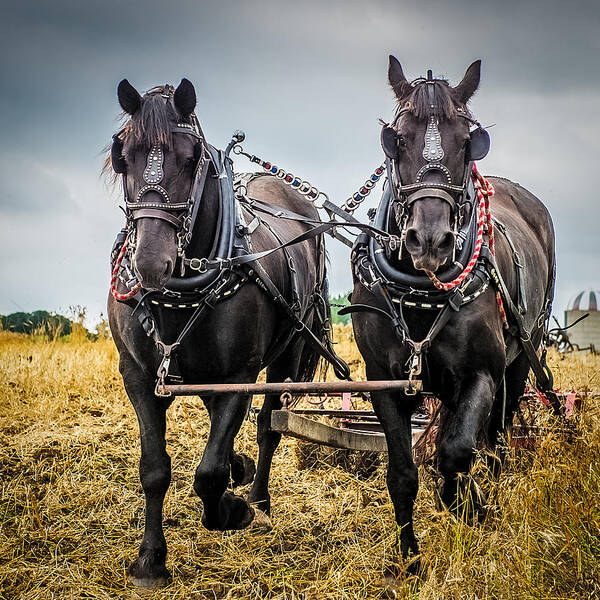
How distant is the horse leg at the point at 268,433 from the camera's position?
16.3ft

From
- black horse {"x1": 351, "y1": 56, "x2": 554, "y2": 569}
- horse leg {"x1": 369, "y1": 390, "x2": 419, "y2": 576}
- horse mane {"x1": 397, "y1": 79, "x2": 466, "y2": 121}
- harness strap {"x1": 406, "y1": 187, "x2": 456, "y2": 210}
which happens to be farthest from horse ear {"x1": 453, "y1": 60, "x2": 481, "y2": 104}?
horse leg {"x1": 369, "y1": 390, "x2": 419, "y2": 576}

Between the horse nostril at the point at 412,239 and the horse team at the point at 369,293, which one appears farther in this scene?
the horse team at the point at 369,293

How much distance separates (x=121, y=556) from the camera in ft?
13.1

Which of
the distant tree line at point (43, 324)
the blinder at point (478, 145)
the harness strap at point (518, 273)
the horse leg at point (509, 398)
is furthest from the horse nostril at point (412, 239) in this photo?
the distant tree line at point (43, 324)

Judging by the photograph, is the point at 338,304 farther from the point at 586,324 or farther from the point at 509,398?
the point at 586,324

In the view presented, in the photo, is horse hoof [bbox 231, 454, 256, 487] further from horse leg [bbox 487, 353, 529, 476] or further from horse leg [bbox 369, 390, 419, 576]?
horse leg [bbox 487, 353, 529, 476]

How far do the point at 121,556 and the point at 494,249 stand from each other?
8.15 feet

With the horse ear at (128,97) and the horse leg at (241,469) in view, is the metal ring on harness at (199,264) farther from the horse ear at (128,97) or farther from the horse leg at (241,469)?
the horse leg at (241,469)

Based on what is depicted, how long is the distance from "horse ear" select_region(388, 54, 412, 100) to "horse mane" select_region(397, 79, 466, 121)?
0.34ft

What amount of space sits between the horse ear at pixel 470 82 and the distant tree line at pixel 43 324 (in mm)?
6875

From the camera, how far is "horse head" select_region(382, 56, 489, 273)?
122 inches

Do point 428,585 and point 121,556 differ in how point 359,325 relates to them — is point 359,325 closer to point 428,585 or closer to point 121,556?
point 428,585

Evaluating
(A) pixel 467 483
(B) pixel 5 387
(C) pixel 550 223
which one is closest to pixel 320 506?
(A) pixel 467 483

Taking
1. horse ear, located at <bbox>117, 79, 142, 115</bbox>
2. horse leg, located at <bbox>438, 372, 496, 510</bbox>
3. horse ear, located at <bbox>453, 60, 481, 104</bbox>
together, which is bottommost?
horse leg, located at <bbox>438, 372, 496, 510</bbox>
